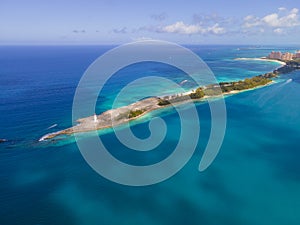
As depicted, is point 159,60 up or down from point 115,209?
up

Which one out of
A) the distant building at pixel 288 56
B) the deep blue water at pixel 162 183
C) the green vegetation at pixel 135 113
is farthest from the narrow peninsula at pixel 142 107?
the distant building at pixel 288 56

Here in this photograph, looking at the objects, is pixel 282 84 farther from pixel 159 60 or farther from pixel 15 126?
pixel 159 60

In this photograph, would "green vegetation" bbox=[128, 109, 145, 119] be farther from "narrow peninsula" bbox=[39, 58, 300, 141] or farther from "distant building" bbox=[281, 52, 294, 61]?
"distant building" bbox=[281, 52, 294, 61]

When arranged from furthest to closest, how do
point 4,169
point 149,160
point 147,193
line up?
point 149,160
point 4,169
point 147,193

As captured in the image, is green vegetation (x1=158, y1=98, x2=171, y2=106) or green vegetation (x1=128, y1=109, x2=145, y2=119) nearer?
green vegetation (x1=128, y1=109, x2=145, y2=119)

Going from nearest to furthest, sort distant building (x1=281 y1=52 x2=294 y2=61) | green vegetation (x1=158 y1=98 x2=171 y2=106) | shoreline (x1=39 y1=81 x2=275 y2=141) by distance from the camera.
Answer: shoreline (x1=39 y1=81 x2=275 y2=141)
green vegetation (x1=158 y1=98 x2=171 y2=106)
distant building (x1=281 y1=52 x2=294 y2=61)

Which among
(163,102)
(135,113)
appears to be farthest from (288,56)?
(135,113)

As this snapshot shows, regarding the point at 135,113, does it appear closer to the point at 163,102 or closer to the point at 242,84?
the point at 163,102

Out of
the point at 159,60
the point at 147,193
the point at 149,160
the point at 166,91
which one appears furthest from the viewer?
the point at 159,60

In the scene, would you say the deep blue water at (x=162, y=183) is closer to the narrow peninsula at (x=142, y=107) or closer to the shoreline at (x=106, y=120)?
the shoreline at (x=106, y=120)

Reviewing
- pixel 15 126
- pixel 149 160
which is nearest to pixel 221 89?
pixel 149 160

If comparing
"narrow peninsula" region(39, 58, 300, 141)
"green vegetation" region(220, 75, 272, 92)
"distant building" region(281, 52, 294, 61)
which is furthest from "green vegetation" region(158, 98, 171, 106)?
"distant building" region(281, 52, 294, 61)
